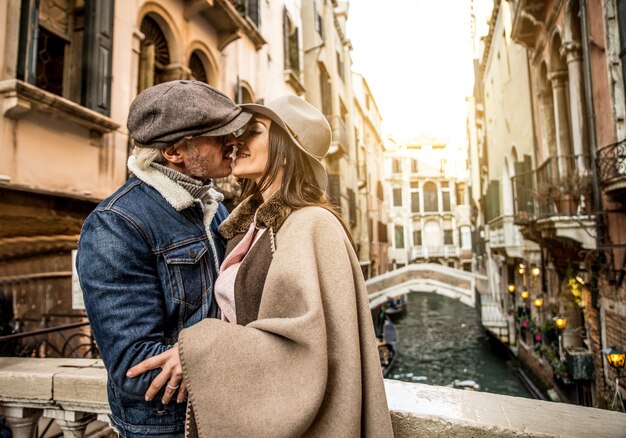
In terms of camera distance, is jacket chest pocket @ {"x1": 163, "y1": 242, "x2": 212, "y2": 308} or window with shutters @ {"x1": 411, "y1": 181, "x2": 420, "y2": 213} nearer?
jacket chest pocket @ {"x1": 163, "y1": 242, "x2": 212, "y2": 308}

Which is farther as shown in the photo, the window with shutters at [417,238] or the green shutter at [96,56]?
the window with shutters at [417,238]

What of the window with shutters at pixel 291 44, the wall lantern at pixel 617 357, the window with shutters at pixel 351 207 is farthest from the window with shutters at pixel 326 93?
the wall lantern at pixel 617 357

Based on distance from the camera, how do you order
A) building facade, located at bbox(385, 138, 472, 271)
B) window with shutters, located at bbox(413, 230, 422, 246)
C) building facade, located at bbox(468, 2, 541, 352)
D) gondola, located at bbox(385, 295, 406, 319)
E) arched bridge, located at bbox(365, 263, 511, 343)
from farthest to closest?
window with shutters, located at bbox(413, 230, 422, 246), building facade, located at bbox(385, 138, 472, 271), gondola, located at bbox(385, 295, 406, 319), arched bridge, located at bbox(365, 263, 511, 343), building facade, located at bbox(468, 2, 541, 352)

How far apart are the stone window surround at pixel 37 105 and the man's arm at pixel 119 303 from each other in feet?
12.8

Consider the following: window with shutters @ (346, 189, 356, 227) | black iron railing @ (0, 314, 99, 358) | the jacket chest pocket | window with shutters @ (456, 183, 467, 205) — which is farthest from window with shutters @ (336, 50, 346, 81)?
window with shutters @ (456, 183, 467, 205)

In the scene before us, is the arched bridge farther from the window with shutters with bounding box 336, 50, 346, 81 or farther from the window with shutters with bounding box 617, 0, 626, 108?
the window with shutters with bounding box 617, 0, 626, 108

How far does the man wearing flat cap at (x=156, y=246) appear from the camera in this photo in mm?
1243

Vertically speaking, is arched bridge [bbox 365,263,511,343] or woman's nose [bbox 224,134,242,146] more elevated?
woman's nose [bbox 224,134,242,146]

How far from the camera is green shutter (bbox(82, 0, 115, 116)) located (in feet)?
17.8

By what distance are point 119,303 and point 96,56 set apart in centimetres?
522

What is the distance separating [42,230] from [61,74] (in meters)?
2.13

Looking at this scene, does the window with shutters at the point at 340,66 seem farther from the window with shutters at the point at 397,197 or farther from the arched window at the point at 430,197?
the arched window at the point at 430,197

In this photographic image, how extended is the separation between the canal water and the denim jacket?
11749 millimetres

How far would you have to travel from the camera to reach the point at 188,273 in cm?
147
